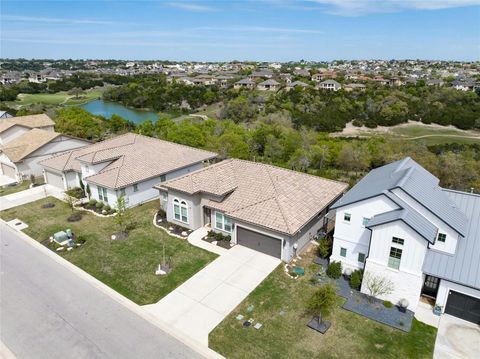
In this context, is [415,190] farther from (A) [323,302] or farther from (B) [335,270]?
(A) [323,302]

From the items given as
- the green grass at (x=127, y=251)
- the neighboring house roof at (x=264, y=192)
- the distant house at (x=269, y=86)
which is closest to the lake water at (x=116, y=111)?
the distant house at (x=269, y=86)

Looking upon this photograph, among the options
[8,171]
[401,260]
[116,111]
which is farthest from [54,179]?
[116,111]

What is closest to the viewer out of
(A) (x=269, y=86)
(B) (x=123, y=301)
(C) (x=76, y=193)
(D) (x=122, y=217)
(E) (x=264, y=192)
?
(B) (x=123, y=301)

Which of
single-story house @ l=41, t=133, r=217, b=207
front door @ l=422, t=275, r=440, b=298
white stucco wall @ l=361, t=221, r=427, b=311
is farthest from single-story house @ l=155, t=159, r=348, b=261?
front door @ l=422, t=275, r=440, b=298

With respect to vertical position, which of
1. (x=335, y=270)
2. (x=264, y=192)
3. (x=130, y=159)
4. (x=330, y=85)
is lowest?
(x=335, y=270)

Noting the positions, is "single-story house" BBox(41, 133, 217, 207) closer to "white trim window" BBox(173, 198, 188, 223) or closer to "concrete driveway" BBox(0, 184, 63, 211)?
"concrete driveway" BBox(0, 184, 63, 211)

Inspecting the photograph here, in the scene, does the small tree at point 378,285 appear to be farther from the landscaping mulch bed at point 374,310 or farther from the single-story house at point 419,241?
the landscaping mulch bed at point 374,310
